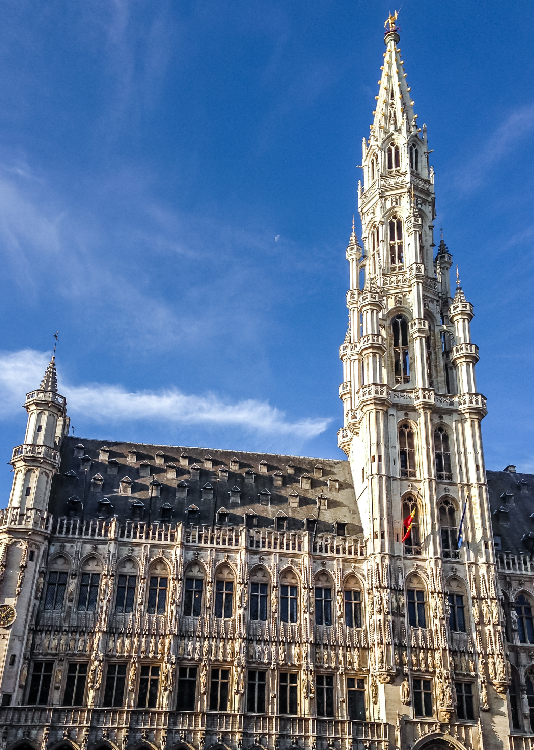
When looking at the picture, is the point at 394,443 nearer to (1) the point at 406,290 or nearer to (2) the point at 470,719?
(1) the point at 406,290

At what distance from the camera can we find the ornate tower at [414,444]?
185 feet

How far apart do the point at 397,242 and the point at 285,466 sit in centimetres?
2511

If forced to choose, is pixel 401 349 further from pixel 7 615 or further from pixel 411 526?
pixel 7 615

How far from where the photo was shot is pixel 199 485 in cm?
6481

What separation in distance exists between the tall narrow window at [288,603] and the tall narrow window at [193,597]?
629 centimetres

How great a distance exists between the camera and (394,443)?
63938 millimetres

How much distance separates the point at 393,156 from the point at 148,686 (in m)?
56.5

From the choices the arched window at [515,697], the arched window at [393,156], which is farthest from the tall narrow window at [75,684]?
the arched window at [393,156]

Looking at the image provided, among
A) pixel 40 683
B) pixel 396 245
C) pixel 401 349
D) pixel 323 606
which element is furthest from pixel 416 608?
pixel 396 245

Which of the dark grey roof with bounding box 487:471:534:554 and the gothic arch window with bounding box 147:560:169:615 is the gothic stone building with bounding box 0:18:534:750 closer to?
the gothic arch window with bounding box 147:560:169:615

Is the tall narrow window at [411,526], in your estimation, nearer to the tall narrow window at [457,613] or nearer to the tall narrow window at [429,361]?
the tall narrow window at [457,613]

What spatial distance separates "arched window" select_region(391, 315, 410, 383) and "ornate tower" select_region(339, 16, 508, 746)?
0.11 metres

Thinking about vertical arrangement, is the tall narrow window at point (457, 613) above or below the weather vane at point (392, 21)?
below

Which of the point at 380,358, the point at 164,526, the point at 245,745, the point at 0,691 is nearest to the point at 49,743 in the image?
the point at 0,691
